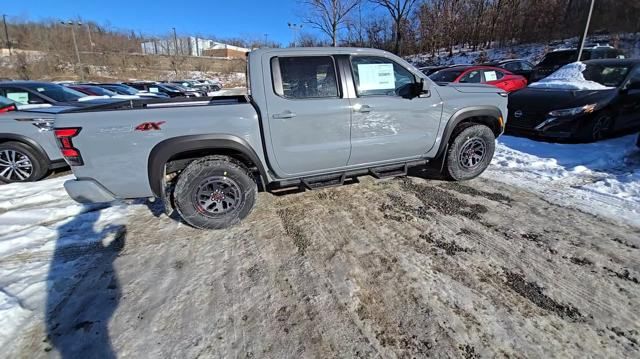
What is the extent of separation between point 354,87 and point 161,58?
67.7 metres

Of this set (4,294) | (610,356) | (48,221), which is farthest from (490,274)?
(48,221)

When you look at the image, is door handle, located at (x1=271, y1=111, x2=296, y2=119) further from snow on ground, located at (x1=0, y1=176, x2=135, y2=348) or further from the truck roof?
snow on ground, located at (x1=0, y1=176, x2=135, y2=348)

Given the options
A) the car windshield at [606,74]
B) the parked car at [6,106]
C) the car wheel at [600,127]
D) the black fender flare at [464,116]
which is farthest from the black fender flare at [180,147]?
the car windshield at [606,74]

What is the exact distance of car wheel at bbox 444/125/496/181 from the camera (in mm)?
4223

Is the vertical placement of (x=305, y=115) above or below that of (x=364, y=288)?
above

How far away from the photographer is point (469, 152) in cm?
439

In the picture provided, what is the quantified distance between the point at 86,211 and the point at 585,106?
27.3ft

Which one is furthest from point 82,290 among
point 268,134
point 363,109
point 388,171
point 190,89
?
point 190,89

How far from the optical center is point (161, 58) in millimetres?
58969

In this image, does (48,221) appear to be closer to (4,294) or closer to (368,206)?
(4,294)

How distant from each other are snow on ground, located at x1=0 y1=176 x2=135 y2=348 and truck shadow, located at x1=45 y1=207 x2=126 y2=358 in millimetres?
11

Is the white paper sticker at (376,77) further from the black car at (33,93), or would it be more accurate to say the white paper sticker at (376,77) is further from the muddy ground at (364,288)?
the black car at (33,93)

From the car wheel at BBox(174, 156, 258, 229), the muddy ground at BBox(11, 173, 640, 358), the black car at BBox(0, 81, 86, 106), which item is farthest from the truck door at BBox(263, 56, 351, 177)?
the black car at BBox(0, 81, 86, 106)

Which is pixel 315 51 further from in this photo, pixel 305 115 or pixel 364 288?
pixel 364 288
